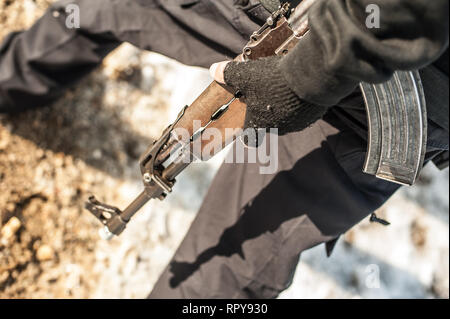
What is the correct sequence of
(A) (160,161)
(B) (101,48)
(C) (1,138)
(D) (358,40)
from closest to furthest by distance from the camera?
(D) (358,40)
(A) (160,161)
(B) (101,48)
(C) (1,138)

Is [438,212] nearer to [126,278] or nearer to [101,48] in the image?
[126,278]

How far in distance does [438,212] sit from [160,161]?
1880 mm

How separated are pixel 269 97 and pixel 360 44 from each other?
0.78ft

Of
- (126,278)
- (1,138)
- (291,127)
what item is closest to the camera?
(291,127)

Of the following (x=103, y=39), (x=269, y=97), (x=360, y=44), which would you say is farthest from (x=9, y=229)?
(x=360, y=44)

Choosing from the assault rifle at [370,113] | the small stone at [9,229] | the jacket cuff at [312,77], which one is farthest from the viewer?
the small stone at [9,229]

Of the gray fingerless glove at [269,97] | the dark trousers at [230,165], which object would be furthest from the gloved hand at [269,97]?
the dark trousers at [230,165]

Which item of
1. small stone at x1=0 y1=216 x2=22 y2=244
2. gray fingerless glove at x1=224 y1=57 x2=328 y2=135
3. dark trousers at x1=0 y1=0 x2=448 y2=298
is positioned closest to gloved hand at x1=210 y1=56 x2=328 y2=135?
gray fingerless glove at x1=224 y1=57 x2=328 y2=135

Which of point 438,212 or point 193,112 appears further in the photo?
point 438,212

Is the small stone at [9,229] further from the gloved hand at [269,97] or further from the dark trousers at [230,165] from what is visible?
the gloved hand at [269,97]

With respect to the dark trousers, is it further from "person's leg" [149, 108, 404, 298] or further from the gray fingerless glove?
the gray fingerless glove

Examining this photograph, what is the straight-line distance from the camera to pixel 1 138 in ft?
5.45

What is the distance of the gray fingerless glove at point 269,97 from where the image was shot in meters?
0.87
